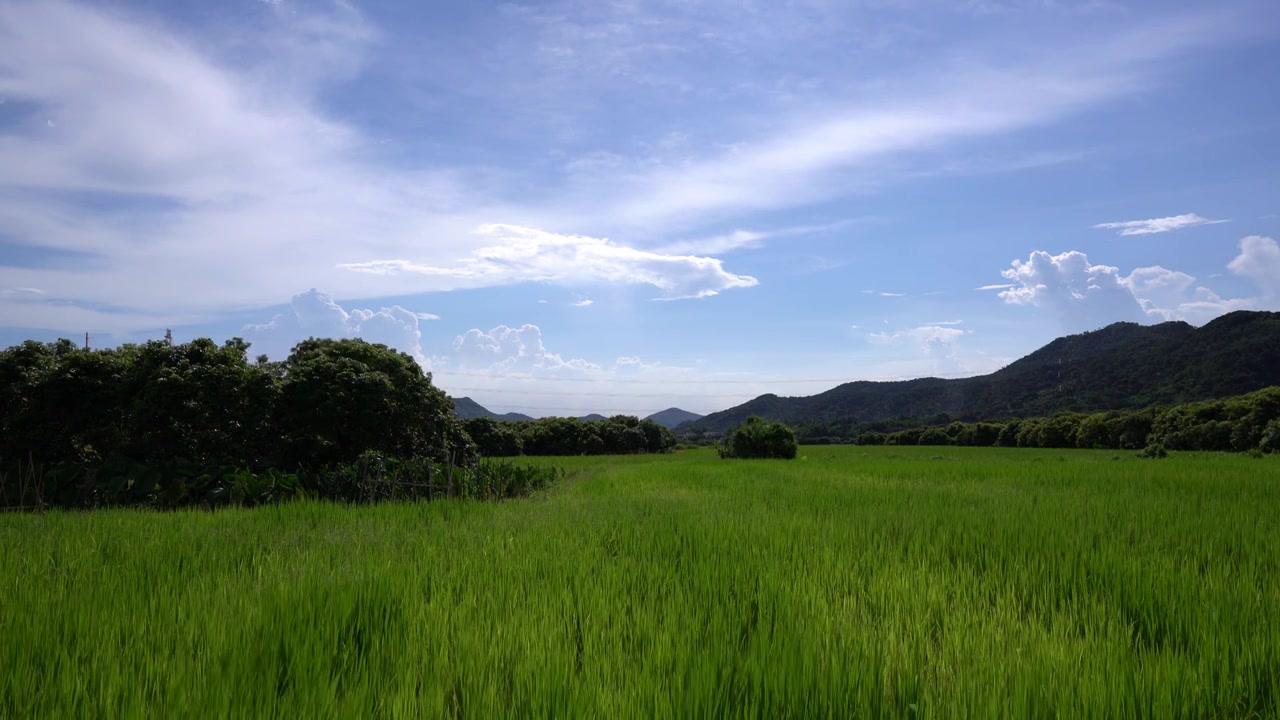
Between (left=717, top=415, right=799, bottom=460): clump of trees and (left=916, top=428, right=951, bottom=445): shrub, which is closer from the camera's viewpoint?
(left=717, top=415, right=799, bottom=460): clump of trees

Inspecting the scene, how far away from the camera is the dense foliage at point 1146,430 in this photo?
2858cm

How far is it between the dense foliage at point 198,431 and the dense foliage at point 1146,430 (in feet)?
98.9

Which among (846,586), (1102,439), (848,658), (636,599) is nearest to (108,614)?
(636,599)

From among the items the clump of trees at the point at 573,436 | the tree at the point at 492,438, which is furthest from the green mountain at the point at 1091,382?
the tree at the point at 492,438

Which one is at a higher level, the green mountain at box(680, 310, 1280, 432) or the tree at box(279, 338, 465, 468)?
the green mountain at box(680, 310, 1280, 432)

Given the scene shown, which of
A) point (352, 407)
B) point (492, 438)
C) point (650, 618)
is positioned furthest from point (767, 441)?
point (650, 618)

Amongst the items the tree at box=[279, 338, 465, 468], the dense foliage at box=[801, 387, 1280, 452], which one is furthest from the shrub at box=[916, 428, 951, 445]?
the tree at box=[279, 338, 465, 468]

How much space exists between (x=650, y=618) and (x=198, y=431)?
1345cm

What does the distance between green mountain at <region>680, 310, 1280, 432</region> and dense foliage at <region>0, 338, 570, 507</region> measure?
2393 cm

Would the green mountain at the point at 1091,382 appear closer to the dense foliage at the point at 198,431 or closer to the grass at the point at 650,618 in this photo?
the dense foliage at the point at 198,431

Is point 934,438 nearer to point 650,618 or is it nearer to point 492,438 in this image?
point 492,438

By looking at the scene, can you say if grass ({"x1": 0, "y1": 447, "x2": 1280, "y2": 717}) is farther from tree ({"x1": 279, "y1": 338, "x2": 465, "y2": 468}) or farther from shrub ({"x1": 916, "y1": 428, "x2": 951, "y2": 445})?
shrub ({"x1": 916, "y1": 428, "x2": 951, "y2": 445})

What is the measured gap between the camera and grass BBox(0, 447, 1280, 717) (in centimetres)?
245

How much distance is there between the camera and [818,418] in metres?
112
